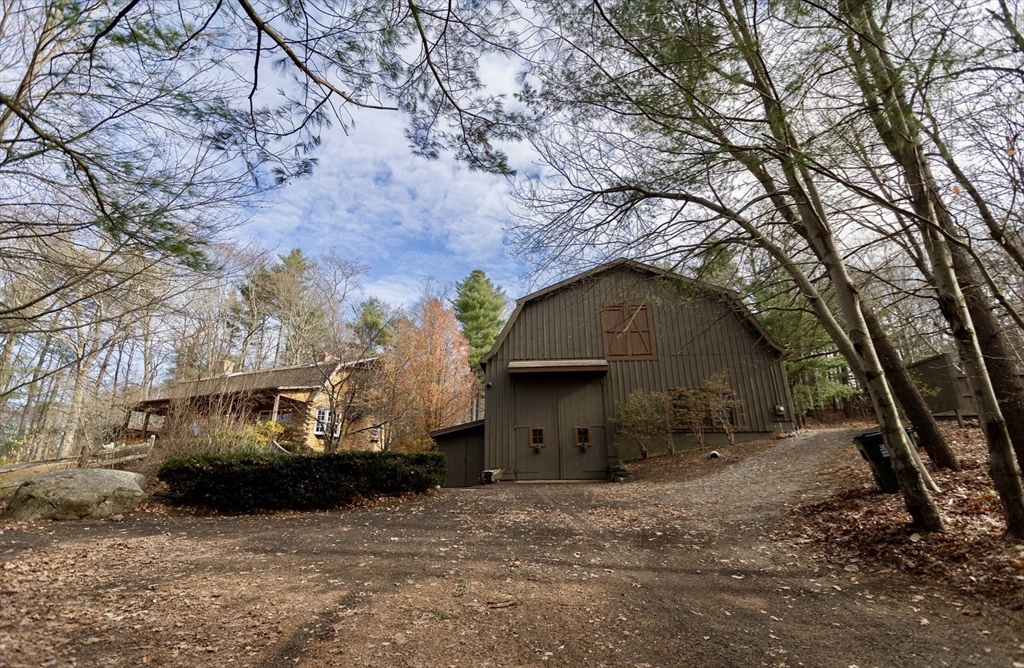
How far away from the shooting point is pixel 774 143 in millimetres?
3471

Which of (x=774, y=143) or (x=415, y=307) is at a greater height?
(x=415, y=307)

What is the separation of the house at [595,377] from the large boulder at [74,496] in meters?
8.28

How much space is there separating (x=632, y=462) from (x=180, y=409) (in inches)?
445

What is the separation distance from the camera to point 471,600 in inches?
145

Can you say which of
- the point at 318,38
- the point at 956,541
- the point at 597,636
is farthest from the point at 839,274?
the point at 318,38

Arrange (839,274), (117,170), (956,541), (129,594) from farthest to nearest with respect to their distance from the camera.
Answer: (839,274)
(956,541)
(129,594)
(117,170)

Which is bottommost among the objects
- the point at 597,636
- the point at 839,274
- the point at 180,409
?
the point at 597,636

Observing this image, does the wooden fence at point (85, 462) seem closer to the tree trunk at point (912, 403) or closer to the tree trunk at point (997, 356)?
the tree trunk at point (912, 403)

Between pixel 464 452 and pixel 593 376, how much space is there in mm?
4882

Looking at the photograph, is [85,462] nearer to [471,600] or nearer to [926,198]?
[471,600]

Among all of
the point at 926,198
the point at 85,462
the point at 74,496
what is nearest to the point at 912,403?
the point at 926,198

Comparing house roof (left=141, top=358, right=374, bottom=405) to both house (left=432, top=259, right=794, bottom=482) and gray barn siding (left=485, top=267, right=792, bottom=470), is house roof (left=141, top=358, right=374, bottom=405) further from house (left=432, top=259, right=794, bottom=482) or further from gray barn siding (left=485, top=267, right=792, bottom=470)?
house (left=432, top=259, right=794, bottom=482)

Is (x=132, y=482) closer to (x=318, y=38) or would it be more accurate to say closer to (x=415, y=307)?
(x=318, y=38)

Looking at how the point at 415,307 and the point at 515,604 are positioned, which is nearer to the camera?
the point at 515,604
